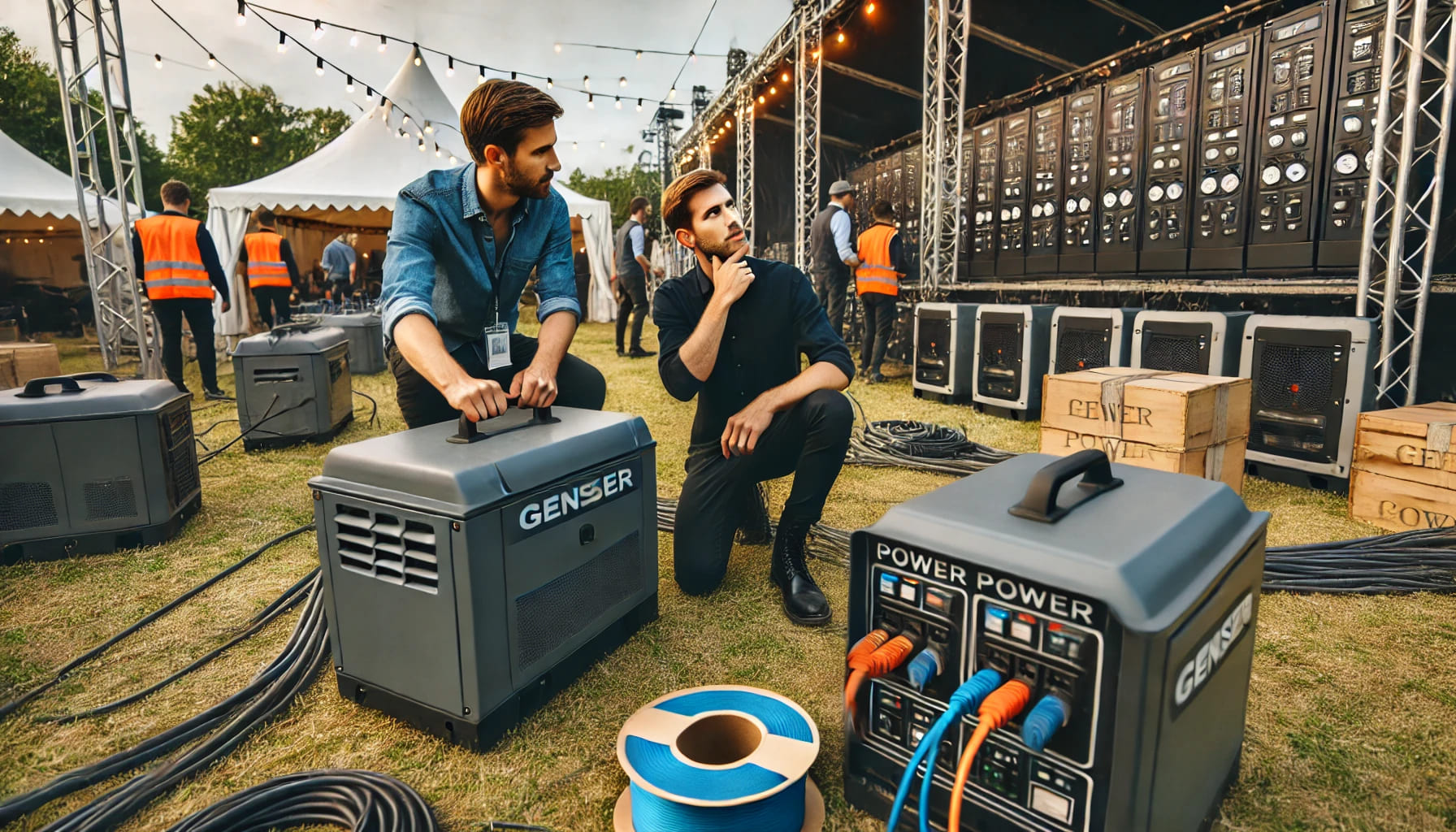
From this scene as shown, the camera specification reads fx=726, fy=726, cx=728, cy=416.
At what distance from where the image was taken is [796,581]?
2043 millimetres

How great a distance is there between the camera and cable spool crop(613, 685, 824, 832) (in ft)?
3.53

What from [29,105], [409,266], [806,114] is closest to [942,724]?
[409,266]

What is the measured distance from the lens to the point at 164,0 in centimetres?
745

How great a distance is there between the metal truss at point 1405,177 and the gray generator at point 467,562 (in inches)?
141

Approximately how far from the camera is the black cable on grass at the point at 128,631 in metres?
1.64

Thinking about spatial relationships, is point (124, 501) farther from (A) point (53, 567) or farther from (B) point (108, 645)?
(B) point (108, 645)

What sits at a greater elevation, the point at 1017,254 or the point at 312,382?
the point at 1017,254

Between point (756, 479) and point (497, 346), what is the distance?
863mm

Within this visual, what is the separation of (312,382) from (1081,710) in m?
4.39

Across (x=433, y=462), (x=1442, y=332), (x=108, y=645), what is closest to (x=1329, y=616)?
(x=433, y=462)

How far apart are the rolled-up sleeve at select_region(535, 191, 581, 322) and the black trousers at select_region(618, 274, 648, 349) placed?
18.3ft

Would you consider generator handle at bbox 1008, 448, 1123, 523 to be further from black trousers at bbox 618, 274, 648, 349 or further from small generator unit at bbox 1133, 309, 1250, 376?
black trousers at bbox 618, 274, 648, 349

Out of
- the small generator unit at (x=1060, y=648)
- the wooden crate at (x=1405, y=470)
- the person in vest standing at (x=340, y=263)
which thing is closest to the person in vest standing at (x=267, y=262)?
the person in vest standing at (x=340, y=263)

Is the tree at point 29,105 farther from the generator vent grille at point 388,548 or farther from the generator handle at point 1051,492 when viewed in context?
the generator handle at point 1051,492
